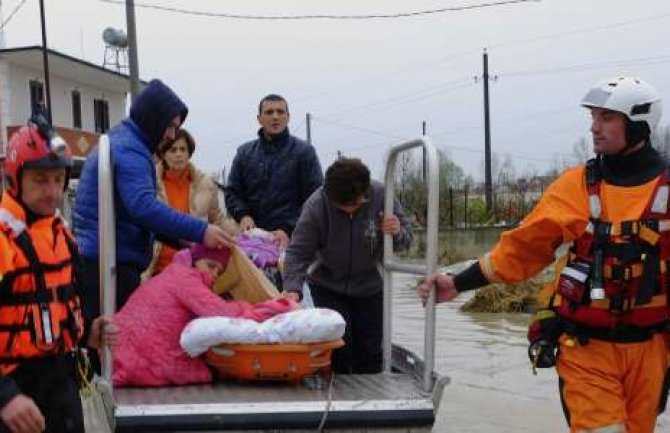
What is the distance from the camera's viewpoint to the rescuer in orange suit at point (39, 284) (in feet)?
9.46

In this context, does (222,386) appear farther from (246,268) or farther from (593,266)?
(593,266)

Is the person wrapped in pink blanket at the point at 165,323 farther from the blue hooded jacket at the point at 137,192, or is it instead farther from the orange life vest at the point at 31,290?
the orange life vest at the point at 31,290

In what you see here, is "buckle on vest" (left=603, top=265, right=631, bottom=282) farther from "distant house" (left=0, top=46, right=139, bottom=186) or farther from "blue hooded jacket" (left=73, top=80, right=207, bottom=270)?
"distant house" (left=0, top=46, right=139, bottom=186)

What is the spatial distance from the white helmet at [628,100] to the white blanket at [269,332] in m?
1.49

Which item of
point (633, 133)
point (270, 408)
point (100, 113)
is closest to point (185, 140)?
point (270, 408)

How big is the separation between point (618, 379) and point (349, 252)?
2.11 meters

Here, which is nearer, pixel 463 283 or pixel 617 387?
Answer: pixel 617 387

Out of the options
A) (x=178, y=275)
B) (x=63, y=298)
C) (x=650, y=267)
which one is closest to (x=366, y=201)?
(x=178, y=275)

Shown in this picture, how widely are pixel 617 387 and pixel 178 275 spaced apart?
6.94 ft

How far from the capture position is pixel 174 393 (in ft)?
13.3

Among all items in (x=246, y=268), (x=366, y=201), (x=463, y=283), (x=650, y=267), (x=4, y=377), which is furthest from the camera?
(x=366, y=201)

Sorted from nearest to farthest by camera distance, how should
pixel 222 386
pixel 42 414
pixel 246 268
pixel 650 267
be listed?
1. pixel 42 414
2. pixel 650 267
3. pixel 222 386
4. pixel 246 268

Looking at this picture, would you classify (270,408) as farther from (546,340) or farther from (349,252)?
(349,252)

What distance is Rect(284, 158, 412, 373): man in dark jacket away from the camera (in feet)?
16.8
